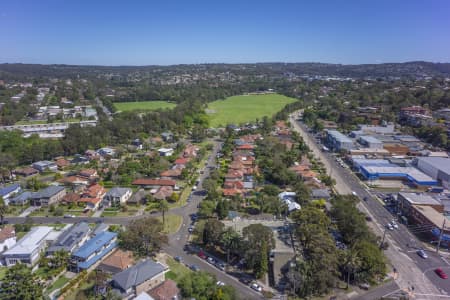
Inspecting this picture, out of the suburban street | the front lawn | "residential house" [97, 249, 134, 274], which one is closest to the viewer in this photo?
the suburban street

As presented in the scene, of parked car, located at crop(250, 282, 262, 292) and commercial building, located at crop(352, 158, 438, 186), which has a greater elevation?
commercial building, located at crop(352, 158, 438, 186)

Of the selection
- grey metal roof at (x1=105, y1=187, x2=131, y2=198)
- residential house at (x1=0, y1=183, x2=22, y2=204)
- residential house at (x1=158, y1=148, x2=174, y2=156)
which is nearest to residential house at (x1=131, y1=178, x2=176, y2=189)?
grey metal roof at (x1=105, y1=187, x2=131, y2=198)

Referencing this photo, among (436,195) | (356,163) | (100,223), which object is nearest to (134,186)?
(100,223)

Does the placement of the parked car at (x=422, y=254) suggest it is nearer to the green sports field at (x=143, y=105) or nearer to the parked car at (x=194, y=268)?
the parked car at (x=194, y=268)

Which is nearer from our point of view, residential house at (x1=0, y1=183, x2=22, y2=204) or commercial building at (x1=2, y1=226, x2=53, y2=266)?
commercial building at (x1=2, y1=226, x2=53, y2=266)

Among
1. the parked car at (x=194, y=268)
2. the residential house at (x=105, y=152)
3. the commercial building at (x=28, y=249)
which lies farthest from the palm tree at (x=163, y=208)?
the residential house at (x=105, y=152)

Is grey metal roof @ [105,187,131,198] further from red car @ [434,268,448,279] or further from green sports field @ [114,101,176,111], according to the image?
green sports field @ [114,101,176,111]

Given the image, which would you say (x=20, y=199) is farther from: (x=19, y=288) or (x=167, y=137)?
(x=167, y=137)
